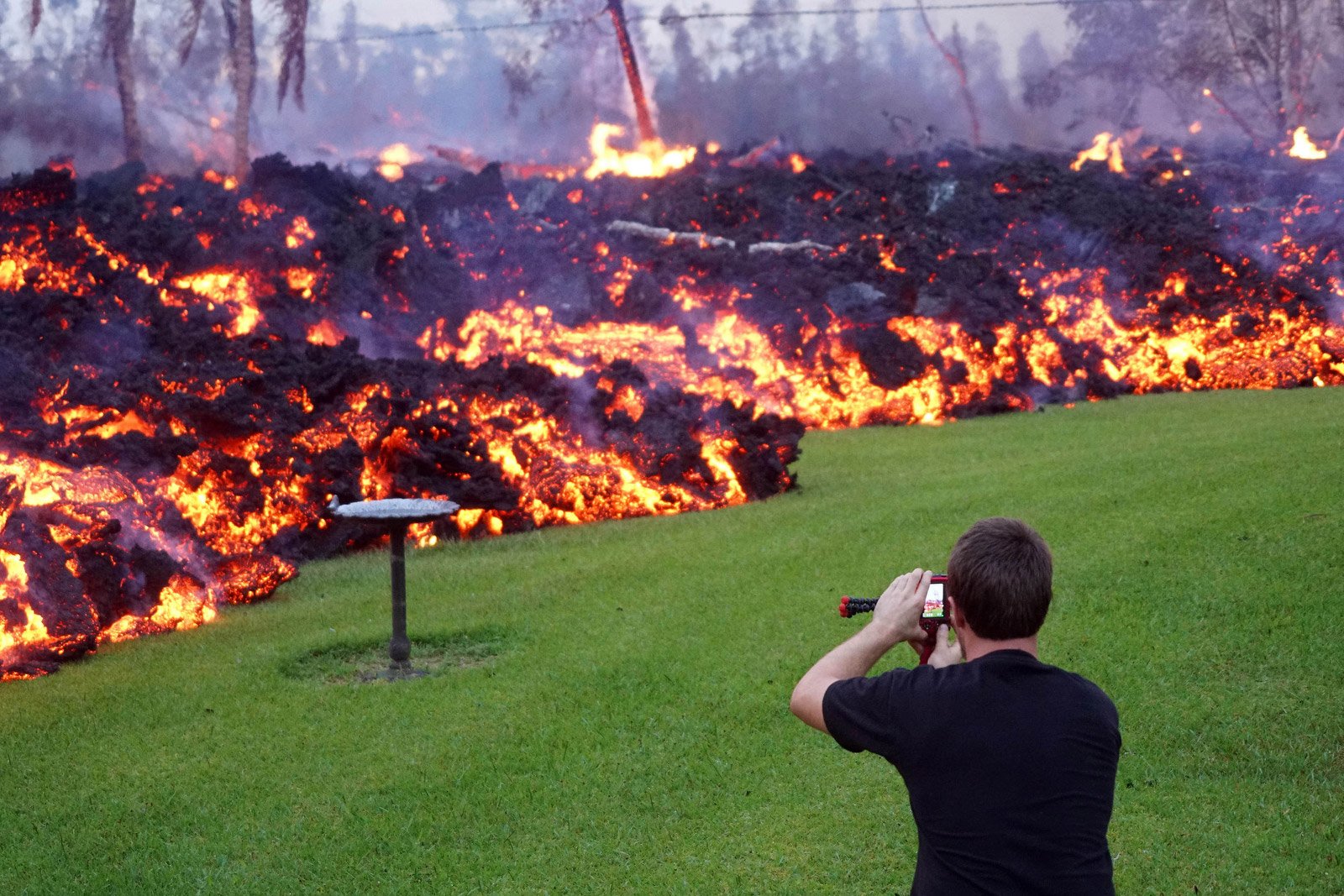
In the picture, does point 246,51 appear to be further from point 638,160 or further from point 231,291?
point 231,291

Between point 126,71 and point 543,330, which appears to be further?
point 126,71

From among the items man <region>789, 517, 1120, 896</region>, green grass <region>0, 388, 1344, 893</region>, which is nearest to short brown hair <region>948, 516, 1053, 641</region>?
man <region>789, 517, 1120, 896</region>

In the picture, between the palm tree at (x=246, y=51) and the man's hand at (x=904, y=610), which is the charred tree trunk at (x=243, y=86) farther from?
the man's hand at (x=904, y=610)

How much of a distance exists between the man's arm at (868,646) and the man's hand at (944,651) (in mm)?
88

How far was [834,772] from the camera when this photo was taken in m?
6.88

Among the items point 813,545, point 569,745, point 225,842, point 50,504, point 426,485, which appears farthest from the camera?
point 426,485

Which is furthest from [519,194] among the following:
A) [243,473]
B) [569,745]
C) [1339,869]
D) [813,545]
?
[1339,869]

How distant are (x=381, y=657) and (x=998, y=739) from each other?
6.89 meters

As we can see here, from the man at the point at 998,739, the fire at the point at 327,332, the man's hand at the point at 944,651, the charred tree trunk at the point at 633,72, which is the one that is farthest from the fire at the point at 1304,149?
the man at the point at 998,739

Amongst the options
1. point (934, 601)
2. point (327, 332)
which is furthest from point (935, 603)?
point (327, 332)

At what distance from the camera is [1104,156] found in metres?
33.7

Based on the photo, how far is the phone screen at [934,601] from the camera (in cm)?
338

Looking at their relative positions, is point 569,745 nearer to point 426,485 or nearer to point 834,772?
point 834,772

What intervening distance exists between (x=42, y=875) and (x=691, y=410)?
1014 cm
